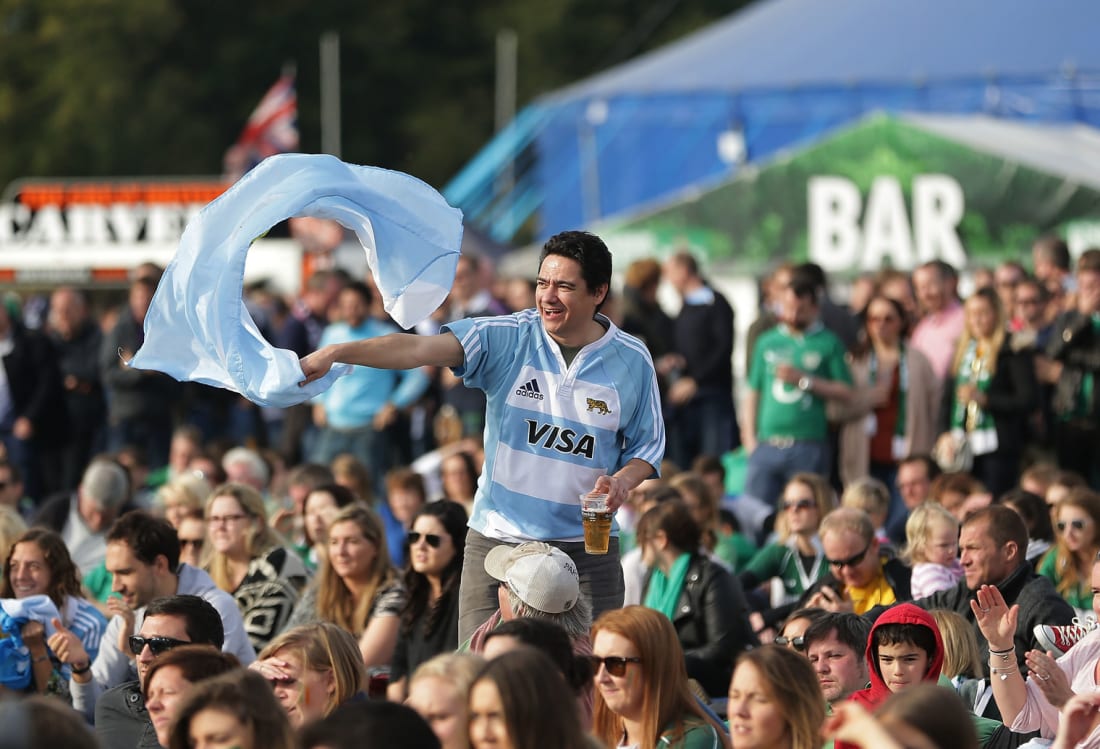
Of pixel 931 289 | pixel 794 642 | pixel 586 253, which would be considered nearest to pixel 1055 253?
pixel 931 289

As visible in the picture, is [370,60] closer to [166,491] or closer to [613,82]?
[613,82]

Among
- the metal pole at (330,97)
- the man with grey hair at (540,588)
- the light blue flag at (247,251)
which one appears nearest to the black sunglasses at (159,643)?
the light blue flag at (247,251)

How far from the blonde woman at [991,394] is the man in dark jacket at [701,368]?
1.92 metres

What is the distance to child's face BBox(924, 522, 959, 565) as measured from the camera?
324 inches

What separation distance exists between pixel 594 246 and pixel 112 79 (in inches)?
1489

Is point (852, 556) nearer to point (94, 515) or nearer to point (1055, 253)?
point (94, 515)

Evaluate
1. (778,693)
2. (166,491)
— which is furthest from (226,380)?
(166,491)

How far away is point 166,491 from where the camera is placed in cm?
1047

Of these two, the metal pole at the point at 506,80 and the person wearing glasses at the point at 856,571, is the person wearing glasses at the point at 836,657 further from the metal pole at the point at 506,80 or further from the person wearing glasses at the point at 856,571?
the metal pole at the point at 506,80

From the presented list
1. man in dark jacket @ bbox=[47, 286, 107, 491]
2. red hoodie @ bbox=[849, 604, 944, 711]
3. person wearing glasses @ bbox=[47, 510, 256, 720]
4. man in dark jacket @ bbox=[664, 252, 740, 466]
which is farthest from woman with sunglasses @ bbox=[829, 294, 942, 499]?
man in dark jacket @ bbox=[47, 286, 107, 491]

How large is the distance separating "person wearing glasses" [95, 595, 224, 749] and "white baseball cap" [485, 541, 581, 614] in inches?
41.4

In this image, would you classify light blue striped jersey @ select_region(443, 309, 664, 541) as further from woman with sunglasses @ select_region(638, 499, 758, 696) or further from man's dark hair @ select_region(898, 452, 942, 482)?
man's dark hair @ select_region(898, 452, 942, 482)

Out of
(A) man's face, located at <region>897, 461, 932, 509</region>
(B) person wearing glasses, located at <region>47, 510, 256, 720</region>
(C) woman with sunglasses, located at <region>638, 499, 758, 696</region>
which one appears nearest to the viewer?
(B) person wearing glasses, located at <region>47, 510, 256, 720</region>

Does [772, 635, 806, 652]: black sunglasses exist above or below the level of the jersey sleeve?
below
